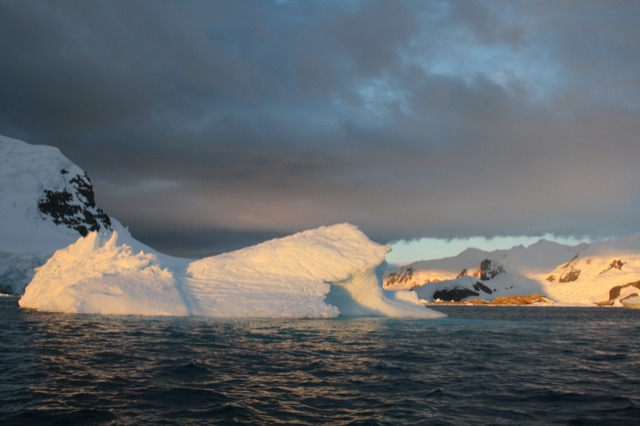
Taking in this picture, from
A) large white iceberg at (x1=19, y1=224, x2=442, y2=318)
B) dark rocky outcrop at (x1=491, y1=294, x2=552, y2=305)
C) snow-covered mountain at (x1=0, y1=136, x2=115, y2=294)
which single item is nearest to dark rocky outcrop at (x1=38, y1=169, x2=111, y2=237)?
snow-covered mountain at (x1=0, y1=136, x2=115, y2=294)

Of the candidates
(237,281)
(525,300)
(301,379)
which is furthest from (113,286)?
(525,300)

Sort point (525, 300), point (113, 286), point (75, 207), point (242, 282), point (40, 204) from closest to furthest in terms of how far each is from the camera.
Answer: point (113, 286), point (242, 282), point (40, 204), point (75, 207), point (525, 300)

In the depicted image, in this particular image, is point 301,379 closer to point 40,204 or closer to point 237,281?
point 237,281

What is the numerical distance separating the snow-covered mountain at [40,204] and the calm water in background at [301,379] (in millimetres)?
97512

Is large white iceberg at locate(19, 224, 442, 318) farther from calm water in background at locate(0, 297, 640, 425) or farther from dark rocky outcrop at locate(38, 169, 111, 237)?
dark rocky outcrop at locate(38, 169, 111, 237)

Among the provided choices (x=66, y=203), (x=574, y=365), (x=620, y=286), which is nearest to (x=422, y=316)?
(x=574, y=365)

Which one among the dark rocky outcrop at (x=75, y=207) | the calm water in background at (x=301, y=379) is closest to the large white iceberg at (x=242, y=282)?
the calm water in background at (x=301, y=379)

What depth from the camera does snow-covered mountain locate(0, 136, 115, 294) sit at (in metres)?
115

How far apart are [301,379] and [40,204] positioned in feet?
503

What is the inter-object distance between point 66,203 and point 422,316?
144711 mm

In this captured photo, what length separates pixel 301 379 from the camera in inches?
494

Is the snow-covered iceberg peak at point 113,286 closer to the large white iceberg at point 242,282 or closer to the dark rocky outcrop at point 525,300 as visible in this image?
the large white iceberg at point 242,282

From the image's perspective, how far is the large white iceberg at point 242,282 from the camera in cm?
2997

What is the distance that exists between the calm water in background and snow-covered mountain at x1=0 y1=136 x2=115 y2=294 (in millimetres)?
97512
